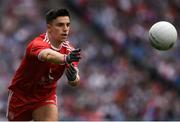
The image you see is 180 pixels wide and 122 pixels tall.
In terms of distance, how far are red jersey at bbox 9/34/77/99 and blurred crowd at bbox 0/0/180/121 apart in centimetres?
582

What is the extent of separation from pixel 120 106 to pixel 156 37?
722cm

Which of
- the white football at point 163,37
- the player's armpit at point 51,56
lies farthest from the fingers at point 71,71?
the white football at point 163,37

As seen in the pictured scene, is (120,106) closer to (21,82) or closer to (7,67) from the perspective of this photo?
(7,67)

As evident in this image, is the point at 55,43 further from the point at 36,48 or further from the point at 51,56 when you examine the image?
the point at 51,56

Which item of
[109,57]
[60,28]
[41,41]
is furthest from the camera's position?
[109,57]

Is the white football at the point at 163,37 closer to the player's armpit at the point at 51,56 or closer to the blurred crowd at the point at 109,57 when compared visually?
the player's armpit at the point at 51,56

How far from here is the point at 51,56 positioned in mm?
8695

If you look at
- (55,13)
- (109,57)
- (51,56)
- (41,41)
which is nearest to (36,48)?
(41,41)

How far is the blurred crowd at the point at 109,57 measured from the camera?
55.3ft

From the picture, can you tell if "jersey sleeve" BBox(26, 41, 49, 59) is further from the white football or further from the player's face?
the white football

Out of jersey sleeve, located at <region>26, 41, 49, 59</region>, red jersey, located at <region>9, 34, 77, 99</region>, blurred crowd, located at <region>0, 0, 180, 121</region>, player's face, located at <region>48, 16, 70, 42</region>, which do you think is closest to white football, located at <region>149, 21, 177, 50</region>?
red jersey, located at <region>9, 34, 77, 99</region>

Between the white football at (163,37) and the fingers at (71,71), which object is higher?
the white football at (163,37)

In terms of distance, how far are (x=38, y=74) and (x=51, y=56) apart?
0.97 metres

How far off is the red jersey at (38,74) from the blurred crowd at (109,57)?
5.82 meters
